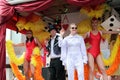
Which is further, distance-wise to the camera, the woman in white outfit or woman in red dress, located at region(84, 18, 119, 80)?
woman in red dress, located at region(84, 18, 119, 80)

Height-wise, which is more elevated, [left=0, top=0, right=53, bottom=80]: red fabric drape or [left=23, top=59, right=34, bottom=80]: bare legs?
[left=0, top=0, right=53, bottom=80]: red fabric drape

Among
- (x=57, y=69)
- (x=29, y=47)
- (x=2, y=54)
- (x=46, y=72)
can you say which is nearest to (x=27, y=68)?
(x=29, y=47)

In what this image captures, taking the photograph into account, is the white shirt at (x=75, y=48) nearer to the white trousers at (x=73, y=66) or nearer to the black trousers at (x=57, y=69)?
the white trousers at (x=73, y=66)

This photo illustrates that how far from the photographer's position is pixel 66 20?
7.45 meters

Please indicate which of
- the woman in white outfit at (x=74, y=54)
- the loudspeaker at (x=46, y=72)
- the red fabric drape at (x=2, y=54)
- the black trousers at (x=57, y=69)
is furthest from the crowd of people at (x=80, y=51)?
the red fabric drape at (x=2, y=54)

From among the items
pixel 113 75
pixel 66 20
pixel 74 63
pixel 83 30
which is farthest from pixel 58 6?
pixel 113 75

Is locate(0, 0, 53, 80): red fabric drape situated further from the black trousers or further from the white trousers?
the white trousers

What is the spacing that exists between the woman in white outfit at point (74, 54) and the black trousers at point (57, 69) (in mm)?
600

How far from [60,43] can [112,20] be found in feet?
4.69

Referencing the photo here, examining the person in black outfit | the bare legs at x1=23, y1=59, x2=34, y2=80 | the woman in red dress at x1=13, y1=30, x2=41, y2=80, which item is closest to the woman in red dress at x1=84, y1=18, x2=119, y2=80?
the person in black outfit

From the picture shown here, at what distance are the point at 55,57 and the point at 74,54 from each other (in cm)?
79

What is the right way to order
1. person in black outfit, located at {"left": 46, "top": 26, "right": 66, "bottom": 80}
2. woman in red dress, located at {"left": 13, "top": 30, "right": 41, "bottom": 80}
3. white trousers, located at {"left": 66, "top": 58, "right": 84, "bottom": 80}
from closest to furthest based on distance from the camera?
1. white trousers, located at {"left": 66, "top": 58, "right": 84, "bottom": 80}
2. person in black outfit, located at {"left": 46, "top": 26, "right": 66, "bottom": 80}
3. woman in red dress, located at {"left": 13, "top": 30, "right": 41, "bottom": 80}

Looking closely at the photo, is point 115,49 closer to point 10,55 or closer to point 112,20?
point 112,20

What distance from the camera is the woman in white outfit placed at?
6148mm
